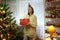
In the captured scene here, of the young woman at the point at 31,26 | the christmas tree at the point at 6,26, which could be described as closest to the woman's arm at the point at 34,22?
the young woman at the point at 31,26

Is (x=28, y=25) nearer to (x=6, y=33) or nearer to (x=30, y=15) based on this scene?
(x=30, y=15)

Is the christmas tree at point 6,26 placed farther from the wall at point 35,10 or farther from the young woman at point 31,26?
the wall at point 35,10

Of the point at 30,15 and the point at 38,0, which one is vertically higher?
the point at 38,0

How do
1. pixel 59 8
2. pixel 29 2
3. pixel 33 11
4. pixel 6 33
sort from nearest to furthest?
pixel 6 33 < pixel 59 8 < pixel 33 11 < pixel 29 2

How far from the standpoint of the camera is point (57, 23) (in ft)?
8.98

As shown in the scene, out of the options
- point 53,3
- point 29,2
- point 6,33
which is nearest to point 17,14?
point 29,2

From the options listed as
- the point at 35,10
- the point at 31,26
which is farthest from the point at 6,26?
the point at 35,10

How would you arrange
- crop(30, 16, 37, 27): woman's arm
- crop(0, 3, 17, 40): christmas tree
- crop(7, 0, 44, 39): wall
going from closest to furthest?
crop(0, 3, 17, 40): christmas tree, crop(30, 16, 37, 27): woman's arm, crop(7, 0, 44, 39): wall

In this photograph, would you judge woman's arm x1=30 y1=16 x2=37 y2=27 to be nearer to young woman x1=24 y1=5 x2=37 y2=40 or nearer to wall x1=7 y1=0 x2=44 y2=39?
young woman x1=24 y1=5 x2=37 y2=40

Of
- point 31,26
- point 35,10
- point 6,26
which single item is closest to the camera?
point 6,26

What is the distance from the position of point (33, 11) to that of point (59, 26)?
58 cm

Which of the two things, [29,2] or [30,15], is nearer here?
[30,15]

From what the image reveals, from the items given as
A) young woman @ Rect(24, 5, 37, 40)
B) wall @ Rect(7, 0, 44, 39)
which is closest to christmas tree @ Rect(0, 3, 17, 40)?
young woman @ Rect(24, 5, 37, 40)

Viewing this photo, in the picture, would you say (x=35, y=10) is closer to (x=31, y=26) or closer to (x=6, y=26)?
(x=31, y=26)
